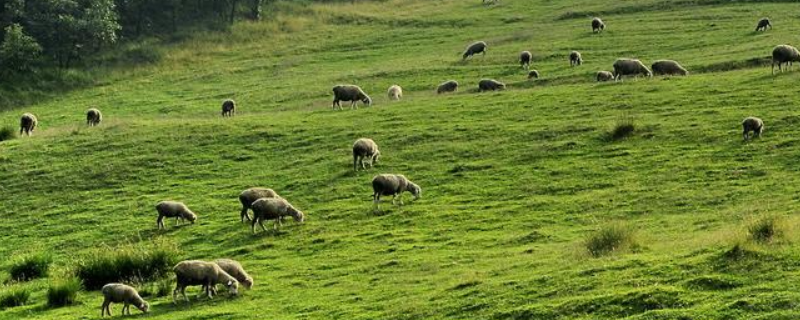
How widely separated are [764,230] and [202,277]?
14.8 m

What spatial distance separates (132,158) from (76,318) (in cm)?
2535

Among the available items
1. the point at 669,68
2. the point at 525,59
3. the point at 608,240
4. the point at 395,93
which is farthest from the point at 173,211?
the point at 525,59

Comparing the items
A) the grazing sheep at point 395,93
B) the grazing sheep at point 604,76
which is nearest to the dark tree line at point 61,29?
the grazing sheep at point 395,93

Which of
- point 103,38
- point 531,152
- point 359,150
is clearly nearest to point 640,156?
point 531,152

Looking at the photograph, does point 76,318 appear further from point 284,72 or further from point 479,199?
point 284,72

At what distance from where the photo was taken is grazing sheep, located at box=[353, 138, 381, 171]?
4684cm

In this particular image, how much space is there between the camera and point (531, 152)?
46.9 metres

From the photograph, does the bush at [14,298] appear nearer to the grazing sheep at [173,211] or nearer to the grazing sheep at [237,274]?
the grazing sheep at [237,274]

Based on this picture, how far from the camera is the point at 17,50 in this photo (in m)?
84.2

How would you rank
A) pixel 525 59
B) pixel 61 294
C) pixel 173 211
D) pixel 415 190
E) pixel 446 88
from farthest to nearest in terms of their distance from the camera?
pixel 525 59 < pixel 446 88 < pixel 415 190 < pixel 173 211 < pixel 61 294

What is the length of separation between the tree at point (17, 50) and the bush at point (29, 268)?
2030 inches

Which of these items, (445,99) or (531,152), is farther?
(445,99)

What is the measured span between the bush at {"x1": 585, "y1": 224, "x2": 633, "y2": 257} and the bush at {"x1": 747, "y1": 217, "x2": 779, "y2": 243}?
3585 millimetres

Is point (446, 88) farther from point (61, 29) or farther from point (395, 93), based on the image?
point (61, 29)
